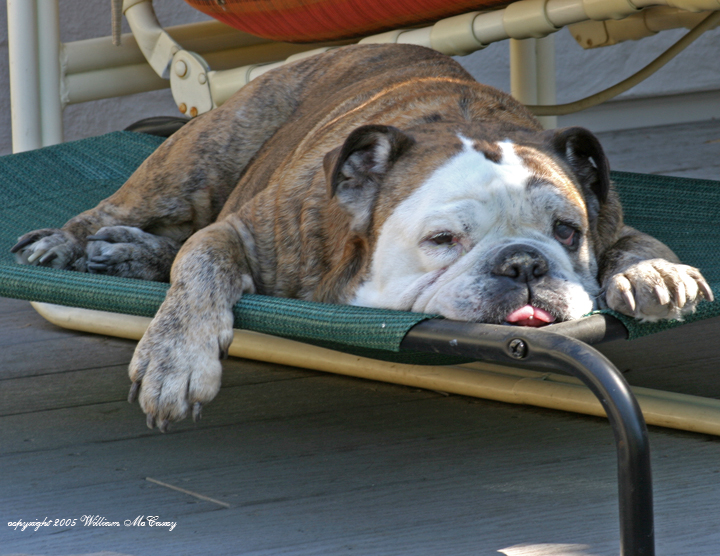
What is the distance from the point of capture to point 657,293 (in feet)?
6.06

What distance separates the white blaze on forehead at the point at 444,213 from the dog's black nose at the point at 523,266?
172 mm

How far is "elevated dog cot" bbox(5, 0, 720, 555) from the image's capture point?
66.1 inches

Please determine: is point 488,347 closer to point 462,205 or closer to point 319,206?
point 462,205

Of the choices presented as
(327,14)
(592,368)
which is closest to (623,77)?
(327,14)

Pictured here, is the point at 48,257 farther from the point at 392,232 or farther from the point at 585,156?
the point at 585,156

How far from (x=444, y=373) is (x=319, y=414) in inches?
14.5

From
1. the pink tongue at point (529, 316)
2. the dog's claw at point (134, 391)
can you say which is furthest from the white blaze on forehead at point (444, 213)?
the dog's claw at point (134, 391)

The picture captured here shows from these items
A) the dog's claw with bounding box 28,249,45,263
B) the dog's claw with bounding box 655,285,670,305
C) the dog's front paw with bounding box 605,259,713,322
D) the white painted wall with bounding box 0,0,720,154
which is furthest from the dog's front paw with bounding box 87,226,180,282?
the white painted wall with bounding box 0,0,720,154

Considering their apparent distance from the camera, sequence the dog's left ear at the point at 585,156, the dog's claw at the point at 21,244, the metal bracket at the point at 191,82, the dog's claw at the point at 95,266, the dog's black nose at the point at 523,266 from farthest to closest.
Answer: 1. the metal bracket at the point at 191,82
2. the dog's claw at the point at 95,266
3. the dog's claw at the point at 21,244
4. the dog's left ear at the point at 585,156
5. the dog's black nose at the point at 523,266

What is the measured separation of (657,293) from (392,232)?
634mm

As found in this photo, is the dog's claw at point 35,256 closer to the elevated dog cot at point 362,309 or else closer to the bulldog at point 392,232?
the bulldog at point 392,232

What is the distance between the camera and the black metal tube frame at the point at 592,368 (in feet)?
5.11

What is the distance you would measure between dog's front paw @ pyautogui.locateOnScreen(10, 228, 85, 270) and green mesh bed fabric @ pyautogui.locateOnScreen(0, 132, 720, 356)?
2.1 inches

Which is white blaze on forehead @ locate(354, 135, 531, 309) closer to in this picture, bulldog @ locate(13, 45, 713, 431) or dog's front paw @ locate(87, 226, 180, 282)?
bulldog @ locate(13, 45, 713, 431)
